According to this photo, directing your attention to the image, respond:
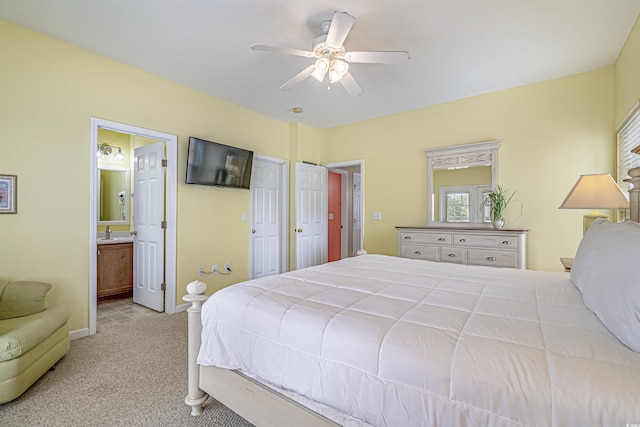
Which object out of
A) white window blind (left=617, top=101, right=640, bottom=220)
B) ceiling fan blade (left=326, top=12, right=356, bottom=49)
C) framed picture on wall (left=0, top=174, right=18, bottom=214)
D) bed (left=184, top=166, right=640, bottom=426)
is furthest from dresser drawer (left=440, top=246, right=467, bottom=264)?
framed picture on wall (left=0, top=174, right=18, bottom=214)

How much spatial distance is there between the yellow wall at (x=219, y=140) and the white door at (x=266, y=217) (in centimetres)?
21

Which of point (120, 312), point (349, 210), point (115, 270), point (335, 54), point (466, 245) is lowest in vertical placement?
point (120, 312)

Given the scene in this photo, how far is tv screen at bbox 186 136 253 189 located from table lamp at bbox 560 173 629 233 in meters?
3.44

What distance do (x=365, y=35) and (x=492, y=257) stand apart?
102 inches

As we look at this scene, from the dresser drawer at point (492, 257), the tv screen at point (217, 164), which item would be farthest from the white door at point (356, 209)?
the dresser drawer at point (492, 257)

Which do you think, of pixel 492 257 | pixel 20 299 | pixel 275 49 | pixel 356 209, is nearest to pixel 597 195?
pixel 492 257

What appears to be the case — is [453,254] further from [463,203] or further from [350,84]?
[350,84]

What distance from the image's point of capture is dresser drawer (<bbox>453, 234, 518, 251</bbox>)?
3.12 metres

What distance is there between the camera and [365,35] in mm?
2416

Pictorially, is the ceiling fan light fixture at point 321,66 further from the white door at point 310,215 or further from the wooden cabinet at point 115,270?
the wooden cabinet at point 115,270

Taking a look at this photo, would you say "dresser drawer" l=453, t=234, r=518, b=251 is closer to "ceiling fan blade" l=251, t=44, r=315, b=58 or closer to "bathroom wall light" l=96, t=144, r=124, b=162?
"ceiling fan blade" l=251, t=44, r=315, b=58

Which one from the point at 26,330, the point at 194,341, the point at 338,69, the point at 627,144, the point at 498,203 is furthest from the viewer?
the point at 498,203

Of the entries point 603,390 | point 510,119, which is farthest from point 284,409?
point 510,119

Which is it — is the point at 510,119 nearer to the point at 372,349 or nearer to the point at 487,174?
the point at 487,174
